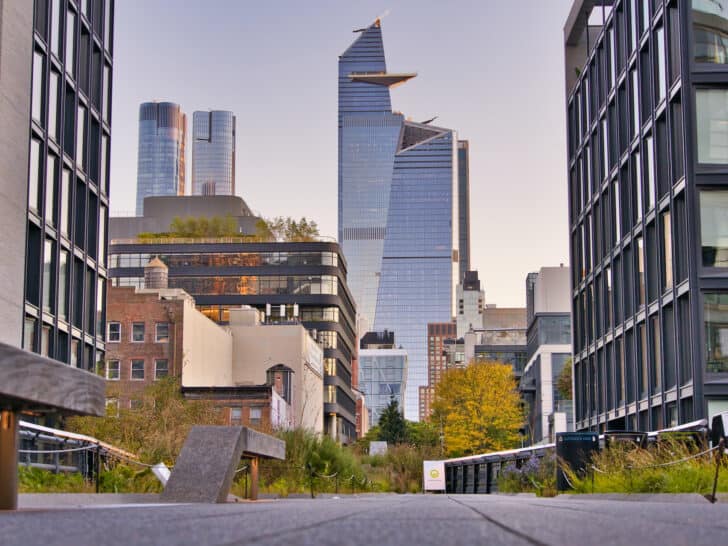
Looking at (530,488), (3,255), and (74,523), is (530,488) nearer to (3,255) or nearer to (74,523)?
(3,255)

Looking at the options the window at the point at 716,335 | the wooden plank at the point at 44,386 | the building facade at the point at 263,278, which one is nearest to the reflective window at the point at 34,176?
the window at the point at 716,335

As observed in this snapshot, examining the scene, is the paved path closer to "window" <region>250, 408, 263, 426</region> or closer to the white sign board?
the white sign board

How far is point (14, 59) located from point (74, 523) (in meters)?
33.0

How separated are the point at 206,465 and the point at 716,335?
2360 cm

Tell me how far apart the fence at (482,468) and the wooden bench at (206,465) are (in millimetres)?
20764

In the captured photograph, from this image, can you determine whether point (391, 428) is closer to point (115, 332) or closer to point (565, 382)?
point (565, 382)

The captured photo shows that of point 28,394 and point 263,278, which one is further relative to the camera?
point 263,278

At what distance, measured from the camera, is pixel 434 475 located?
63.2 m

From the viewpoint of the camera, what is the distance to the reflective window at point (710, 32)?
3662cm

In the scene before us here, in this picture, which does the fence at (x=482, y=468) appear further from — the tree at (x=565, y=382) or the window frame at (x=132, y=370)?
the tree at (x=565, y=382)

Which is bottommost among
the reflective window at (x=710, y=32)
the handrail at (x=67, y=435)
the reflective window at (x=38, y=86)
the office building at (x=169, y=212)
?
the handrail at (x=67, y=435)

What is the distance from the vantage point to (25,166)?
37.2 metres

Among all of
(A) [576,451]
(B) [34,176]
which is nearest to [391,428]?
(B) [34,176]

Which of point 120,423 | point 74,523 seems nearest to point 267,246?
point 120,423
